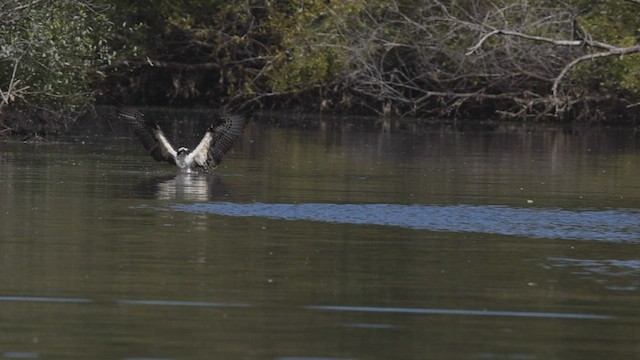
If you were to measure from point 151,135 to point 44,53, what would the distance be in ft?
13.1

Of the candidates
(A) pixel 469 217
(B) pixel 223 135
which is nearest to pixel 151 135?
(B) pixel 223 135

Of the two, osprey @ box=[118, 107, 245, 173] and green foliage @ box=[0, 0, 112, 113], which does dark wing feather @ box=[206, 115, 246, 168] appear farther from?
green foliage @ box=[0, 0, 112, 113]

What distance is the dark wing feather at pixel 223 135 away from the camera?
73.4ft

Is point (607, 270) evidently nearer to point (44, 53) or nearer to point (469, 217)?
point (469, 217)

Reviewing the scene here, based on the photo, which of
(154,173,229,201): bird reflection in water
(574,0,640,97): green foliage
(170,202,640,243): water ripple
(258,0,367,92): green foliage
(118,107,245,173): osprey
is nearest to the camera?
(170,202,640,243): water ripple

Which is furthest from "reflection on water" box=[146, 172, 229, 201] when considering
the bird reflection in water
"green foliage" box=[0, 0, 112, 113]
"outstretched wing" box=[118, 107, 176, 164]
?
"green foliage" box=[0, 0, 112, 113]

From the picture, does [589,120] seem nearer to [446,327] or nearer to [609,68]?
[609,68]

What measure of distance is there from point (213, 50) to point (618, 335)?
120 feet

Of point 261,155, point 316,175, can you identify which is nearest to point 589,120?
point 261,155

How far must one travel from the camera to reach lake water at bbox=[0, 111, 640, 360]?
9078 millimetres

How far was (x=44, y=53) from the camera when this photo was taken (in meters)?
25.3

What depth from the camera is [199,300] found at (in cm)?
1032

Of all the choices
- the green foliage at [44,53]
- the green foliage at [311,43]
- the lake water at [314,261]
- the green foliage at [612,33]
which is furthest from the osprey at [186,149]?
the green foliage at [311,43]

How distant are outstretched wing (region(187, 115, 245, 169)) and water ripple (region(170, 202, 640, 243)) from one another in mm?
4817
